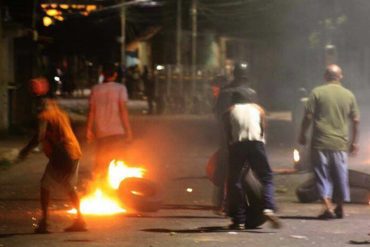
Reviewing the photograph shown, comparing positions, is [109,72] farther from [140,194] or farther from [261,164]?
[261,164]

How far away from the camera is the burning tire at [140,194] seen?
9.99 metres

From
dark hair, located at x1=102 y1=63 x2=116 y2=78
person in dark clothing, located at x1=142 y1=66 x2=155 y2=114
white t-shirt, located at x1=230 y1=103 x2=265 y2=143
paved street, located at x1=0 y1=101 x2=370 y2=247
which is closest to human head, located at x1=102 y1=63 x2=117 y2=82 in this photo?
dark hair, located at x1=102 y1=63 x2=116 y2=78

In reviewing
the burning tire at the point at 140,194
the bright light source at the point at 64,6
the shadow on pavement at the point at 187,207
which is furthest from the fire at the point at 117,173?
the bright light source at the point at 64,6

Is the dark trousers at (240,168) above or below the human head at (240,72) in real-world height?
below

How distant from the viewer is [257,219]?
28.7 ft

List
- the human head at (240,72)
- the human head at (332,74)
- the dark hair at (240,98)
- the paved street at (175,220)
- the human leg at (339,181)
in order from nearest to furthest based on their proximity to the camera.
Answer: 1. the paved street at (175,220)
2. the dark hair at (240,98)
3. the human head at (240,72)
4. the human leg at (339,181)
5. the human head at (332,74)

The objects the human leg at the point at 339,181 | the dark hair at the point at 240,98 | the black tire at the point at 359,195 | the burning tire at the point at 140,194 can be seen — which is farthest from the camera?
the black tire at the point at 359,195

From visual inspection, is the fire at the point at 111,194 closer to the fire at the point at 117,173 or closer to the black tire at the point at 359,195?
the fire at the point at 117,173

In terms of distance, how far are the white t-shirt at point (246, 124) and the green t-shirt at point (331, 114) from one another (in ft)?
3.73

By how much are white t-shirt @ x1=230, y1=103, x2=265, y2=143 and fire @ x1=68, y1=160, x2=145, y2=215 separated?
2278mm

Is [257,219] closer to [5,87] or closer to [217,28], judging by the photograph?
[5,87]

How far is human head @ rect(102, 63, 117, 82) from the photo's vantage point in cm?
1016

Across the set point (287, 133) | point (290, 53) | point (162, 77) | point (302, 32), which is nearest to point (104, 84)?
point (287, 133)

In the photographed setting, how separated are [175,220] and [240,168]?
4.10ft
